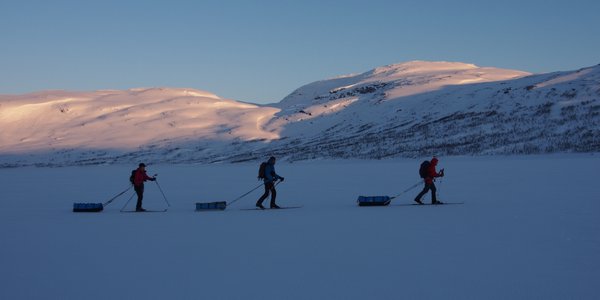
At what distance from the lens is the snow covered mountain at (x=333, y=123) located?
1965 inches

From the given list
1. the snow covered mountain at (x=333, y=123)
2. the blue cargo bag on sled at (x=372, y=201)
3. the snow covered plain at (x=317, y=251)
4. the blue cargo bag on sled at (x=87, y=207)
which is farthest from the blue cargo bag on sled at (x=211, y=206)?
the snow covered mountain at (x=333, y=123)

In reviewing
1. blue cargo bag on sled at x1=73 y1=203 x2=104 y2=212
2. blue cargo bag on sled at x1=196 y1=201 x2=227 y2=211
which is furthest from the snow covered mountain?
blue cargo bag on sled at x1=73 y1=203 x2=104 y2=212

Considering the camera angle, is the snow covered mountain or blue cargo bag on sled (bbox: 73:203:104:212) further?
the snow covered mountain

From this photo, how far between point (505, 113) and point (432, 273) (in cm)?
5556

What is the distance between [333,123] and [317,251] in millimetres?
67716

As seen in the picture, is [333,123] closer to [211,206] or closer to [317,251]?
[211,206]

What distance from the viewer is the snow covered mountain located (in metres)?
49.9

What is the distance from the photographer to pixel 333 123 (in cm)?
7550

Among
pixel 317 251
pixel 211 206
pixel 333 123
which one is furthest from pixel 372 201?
pixel 333 123

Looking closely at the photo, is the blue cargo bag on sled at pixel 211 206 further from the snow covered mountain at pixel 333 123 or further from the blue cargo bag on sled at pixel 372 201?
the snow covered mountain at pixel 333 123

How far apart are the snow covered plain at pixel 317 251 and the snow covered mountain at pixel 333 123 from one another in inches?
1164

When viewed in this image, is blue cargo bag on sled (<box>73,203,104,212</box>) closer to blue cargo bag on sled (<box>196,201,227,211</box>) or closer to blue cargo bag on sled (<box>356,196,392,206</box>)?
blue cargo bag on sled (<box>196,201,227,211</box>)

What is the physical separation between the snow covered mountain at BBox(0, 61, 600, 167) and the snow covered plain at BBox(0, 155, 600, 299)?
2956 centimetres

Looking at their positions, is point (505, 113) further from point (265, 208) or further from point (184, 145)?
point (265, 208)
